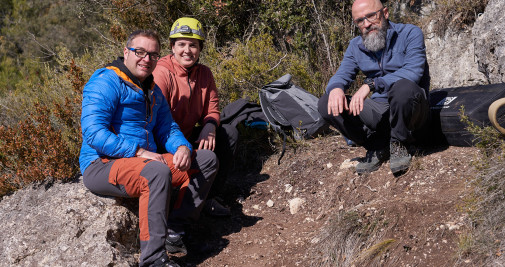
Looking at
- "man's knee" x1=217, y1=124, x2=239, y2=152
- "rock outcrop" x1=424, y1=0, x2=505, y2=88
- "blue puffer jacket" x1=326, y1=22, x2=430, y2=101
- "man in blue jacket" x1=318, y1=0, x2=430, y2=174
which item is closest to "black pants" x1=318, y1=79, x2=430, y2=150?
"man in blue jacket" x1=318, y1=0, x2=430, y2=174

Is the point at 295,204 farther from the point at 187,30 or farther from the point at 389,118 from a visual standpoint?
the point at 187,30

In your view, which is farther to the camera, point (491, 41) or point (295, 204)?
point (491, 41)

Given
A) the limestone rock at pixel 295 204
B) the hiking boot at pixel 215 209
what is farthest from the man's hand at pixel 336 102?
the hiking boot at pixel 215 209

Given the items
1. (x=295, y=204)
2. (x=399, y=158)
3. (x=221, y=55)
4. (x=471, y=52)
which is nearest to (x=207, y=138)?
(x=295, y=204)

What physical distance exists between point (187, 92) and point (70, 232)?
4.66ft

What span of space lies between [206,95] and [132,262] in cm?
157

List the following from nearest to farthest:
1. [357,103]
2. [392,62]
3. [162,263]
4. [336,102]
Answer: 1. [162,263]
2. [357,103]
3. [336,102]
4. [392,62]

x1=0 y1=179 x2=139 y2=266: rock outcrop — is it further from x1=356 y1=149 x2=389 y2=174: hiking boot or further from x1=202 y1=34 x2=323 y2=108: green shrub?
x1=202 y1=34 x2=323 y2=108: green shrub

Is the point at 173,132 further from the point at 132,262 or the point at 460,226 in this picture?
the point at 460,226

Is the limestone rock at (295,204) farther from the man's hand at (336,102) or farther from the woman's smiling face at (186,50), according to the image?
the woman's smiling face at (186,50)

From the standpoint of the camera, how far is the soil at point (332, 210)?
2.92 meters

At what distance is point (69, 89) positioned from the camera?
5.84m

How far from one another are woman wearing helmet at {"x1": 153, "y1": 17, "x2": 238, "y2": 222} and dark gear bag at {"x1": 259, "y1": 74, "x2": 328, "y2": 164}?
0.81 meters

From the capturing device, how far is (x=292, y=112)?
191 inches
